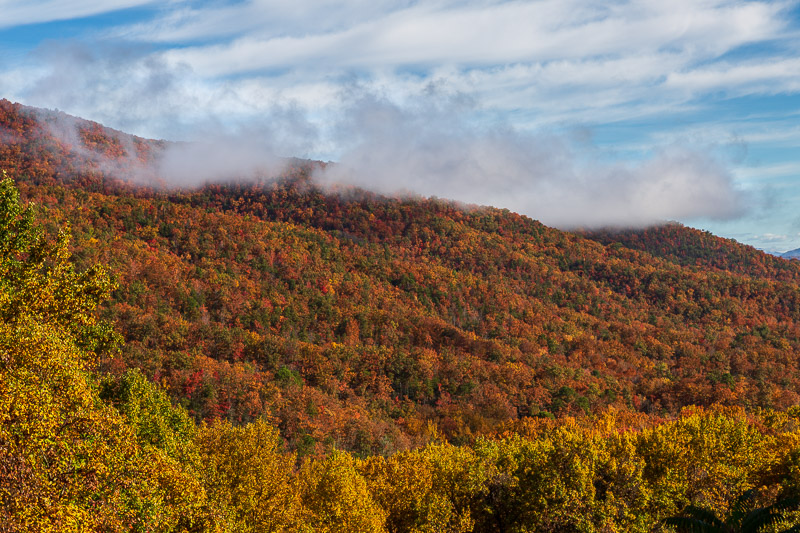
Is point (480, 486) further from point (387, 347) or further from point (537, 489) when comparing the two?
point (387, 347)

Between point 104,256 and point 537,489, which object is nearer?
point 537,489

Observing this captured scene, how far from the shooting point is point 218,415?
322ft

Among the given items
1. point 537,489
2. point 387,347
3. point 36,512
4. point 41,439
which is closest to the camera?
point 36,512

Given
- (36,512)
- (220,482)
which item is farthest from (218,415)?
(36,512)

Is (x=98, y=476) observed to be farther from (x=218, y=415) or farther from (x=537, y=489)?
(x=218, y=415)

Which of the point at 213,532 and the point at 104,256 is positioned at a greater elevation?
the point at 104,256

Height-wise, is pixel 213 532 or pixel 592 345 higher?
pixel 213 532

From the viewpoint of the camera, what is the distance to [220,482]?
31266mm

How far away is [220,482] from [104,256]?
480 feet

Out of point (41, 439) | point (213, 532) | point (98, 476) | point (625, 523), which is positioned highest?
point (41, 439)

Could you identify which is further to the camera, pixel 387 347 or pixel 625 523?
pixel 387 347

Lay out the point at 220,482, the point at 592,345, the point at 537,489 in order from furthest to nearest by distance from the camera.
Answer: the point at 592,345
the point at 537,489
the point at 220,482

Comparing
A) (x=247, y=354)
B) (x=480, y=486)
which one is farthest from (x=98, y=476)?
(x=247, y=354)

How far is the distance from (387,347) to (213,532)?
154604mm
